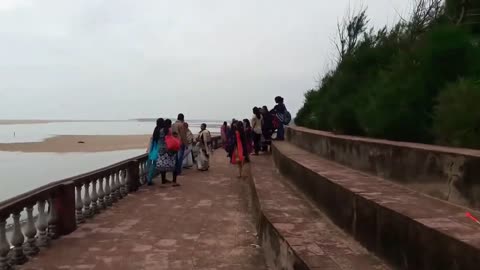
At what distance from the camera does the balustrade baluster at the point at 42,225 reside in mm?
6204

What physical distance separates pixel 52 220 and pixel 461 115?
A: 5190 millimetres

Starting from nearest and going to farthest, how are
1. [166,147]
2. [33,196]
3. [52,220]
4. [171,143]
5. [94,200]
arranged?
1. [33,196]
2. [52,220]
3. [94,200]
4. [171,143]
5. [166,147]

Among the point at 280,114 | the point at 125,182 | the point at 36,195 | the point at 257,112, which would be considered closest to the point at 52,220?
the point at 36,195

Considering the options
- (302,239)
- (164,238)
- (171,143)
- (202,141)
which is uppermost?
(171,143)

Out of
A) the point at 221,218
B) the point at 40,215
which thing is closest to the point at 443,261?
the point at 40,215

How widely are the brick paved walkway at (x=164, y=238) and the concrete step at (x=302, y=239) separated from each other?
57cm

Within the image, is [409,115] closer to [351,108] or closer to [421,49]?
[421,49]

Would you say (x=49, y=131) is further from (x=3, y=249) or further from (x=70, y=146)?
(x=3, y=249)

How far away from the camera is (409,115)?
6.24 m

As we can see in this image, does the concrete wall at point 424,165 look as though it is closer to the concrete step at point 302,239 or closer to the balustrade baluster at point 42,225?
the concrete step at point 302,239

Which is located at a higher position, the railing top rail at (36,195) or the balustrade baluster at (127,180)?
the railing top rail at (36,195)

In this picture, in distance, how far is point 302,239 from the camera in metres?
4.59

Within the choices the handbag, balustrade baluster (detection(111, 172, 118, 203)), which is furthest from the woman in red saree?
balustrade baluster (detection(111, 172, 118, 203))

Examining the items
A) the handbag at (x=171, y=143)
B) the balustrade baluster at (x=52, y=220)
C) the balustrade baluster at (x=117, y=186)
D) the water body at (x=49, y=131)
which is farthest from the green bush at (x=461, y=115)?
the water body at (x=49, y=131)
